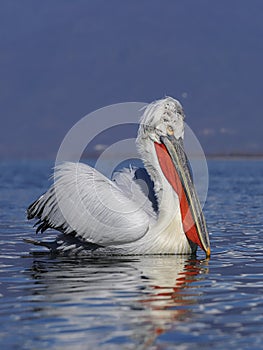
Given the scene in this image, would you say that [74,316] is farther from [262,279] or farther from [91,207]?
[91,207]

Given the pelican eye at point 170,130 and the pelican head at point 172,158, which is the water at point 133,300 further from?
the pelican eye at point 170,130

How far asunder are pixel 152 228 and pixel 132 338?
324 cm

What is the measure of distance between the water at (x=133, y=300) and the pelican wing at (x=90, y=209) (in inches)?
11.5

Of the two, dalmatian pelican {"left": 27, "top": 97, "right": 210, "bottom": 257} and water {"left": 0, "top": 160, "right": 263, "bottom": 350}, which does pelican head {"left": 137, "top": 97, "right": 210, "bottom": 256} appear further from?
water {"left": 0, "top": 160, "right": 263, "bottom": 350}

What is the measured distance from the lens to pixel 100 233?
803 centimetres

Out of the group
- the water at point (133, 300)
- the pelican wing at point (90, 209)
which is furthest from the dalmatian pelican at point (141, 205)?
the water at point (133, 300)

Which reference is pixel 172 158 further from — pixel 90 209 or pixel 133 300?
pixel 133 300

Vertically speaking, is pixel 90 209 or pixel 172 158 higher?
pixel 172 158

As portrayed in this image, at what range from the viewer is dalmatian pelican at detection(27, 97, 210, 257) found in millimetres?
7953

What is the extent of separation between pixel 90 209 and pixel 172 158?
989mm

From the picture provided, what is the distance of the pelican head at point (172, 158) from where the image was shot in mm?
8039

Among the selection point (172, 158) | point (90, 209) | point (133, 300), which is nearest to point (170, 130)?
point (172, 158)

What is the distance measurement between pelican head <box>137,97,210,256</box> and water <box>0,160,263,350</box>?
359 millimetres

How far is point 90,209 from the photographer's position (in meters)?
8.07
